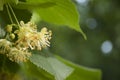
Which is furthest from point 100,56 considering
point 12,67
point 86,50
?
point 12,67

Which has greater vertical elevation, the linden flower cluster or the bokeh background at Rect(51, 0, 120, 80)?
the linden flower cluster

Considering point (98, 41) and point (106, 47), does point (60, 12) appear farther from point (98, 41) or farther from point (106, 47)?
point (106, 47)

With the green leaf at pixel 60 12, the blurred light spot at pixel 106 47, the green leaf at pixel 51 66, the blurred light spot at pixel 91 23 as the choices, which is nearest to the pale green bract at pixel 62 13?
the green leaf at pixel 60 12

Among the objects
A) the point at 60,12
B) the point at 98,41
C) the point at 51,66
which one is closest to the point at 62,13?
the point at 60,12

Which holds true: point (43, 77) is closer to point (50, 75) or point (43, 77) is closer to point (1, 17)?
point (50, 75)

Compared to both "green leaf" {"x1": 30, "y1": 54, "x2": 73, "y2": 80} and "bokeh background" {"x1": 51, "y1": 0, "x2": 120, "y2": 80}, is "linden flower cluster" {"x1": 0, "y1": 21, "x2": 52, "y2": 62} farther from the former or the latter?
"bokeh background" {"x1": 51, "y1": 0, "x2": 120, "y2": 80}

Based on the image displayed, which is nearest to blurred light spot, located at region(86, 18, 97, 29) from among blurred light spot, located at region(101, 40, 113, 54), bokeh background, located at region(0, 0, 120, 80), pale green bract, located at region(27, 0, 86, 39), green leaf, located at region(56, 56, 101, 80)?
bokeh background, located at region(0, 0, 120, 80)
